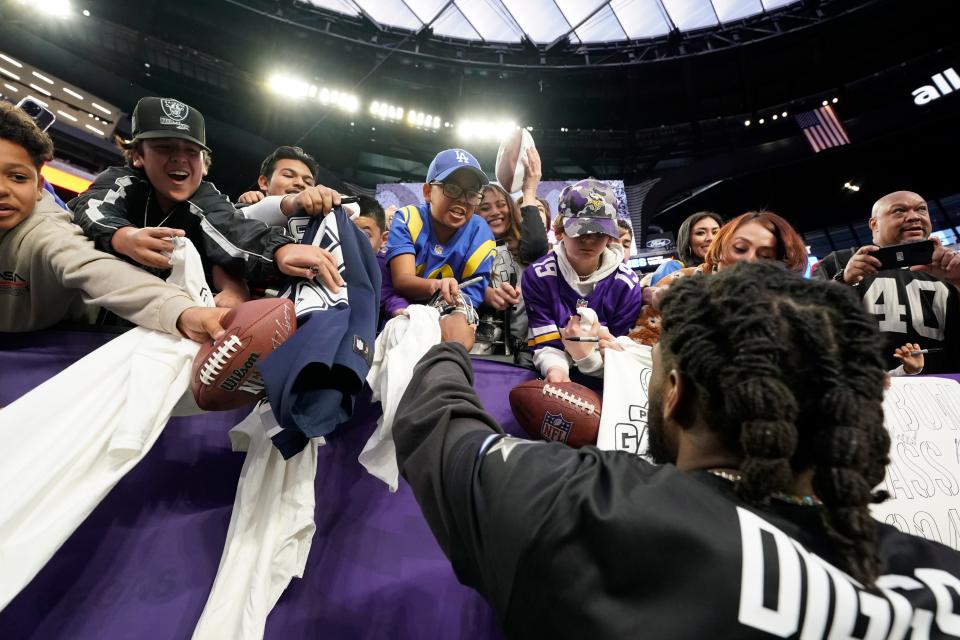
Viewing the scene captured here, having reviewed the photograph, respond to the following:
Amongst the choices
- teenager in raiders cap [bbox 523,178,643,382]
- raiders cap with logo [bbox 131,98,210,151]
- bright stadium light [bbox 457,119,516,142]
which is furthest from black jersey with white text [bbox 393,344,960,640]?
bright stadium light [bbox 457,119,516,142]

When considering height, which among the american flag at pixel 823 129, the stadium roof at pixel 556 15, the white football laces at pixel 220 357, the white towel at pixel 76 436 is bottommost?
the white towel at pixel 76 436

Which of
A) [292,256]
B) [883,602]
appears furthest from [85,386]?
[883,602]

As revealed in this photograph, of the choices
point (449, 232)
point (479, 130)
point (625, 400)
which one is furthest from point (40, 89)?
point (625, 400)

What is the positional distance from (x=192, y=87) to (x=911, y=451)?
12.8 meters

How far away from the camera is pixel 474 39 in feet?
37.8

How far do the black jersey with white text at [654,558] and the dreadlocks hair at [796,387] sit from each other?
0.16ft

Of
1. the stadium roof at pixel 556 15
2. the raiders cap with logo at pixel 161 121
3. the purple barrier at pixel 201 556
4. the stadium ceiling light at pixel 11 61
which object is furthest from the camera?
the stadium roof at pixel 556 15

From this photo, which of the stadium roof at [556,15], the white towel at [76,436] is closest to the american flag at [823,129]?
the stadium roof at [556,15]

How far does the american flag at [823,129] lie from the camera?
369 inches

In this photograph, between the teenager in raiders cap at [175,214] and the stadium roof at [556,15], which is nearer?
the teenager in raiders cap at [175,214]

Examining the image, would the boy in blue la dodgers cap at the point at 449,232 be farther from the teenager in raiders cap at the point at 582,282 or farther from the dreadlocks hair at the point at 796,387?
the dreadlocks hair at the point at 796,387

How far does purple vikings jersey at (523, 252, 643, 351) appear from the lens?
213 cm

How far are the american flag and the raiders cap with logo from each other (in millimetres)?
11613

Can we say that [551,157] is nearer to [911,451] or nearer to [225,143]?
[225,143]
